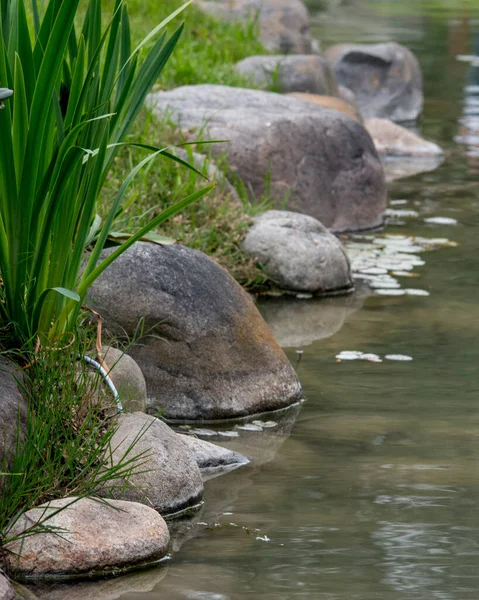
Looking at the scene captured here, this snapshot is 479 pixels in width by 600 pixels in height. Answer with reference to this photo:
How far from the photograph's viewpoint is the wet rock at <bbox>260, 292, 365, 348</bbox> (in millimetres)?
7012

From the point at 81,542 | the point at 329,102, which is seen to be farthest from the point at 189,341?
the point at 329,102

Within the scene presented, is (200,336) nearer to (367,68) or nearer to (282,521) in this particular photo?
(282,521)

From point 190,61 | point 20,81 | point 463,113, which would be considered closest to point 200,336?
point 20,81

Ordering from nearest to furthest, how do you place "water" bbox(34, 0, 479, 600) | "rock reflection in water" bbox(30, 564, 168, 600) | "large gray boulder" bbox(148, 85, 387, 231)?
"rock reflection in water" bbox(30, 564, 168, 600) → "water" bbox(34, 0, 479, 600) → "large gray boulder" bbox(148, 85, 387, 231)

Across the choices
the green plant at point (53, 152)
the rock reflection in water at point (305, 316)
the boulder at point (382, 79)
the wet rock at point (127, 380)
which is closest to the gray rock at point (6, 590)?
the green plant at point (53, 152)

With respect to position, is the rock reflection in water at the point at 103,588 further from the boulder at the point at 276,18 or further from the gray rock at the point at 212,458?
the boulder at the point at 276,18

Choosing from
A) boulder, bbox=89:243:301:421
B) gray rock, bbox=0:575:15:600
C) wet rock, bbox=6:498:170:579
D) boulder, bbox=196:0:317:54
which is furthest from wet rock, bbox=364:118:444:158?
gray rock, bbox=0:575:15:600

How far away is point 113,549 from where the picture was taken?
3.96m

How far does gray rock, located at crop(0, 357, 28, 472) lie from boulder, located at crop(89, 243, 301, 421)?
3.71ft

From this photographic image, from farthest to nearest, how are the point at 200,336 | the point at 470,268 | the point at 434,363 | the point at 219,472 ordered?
the point at 470,268 → the point at 434,363 → the point at 200,336 → the point at 219,472

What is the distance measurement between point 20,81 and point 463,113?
38.8 ft

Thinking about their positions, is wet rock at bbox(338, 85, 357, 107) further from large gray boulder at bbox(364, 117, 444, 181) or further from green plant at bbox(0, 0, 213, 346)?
green plant at bbox(0, 0, 213, 346)

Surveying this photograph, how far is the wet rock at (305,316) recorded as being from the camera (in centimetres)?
701

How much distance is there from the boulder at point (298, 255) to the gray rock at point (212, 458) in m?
2.76
